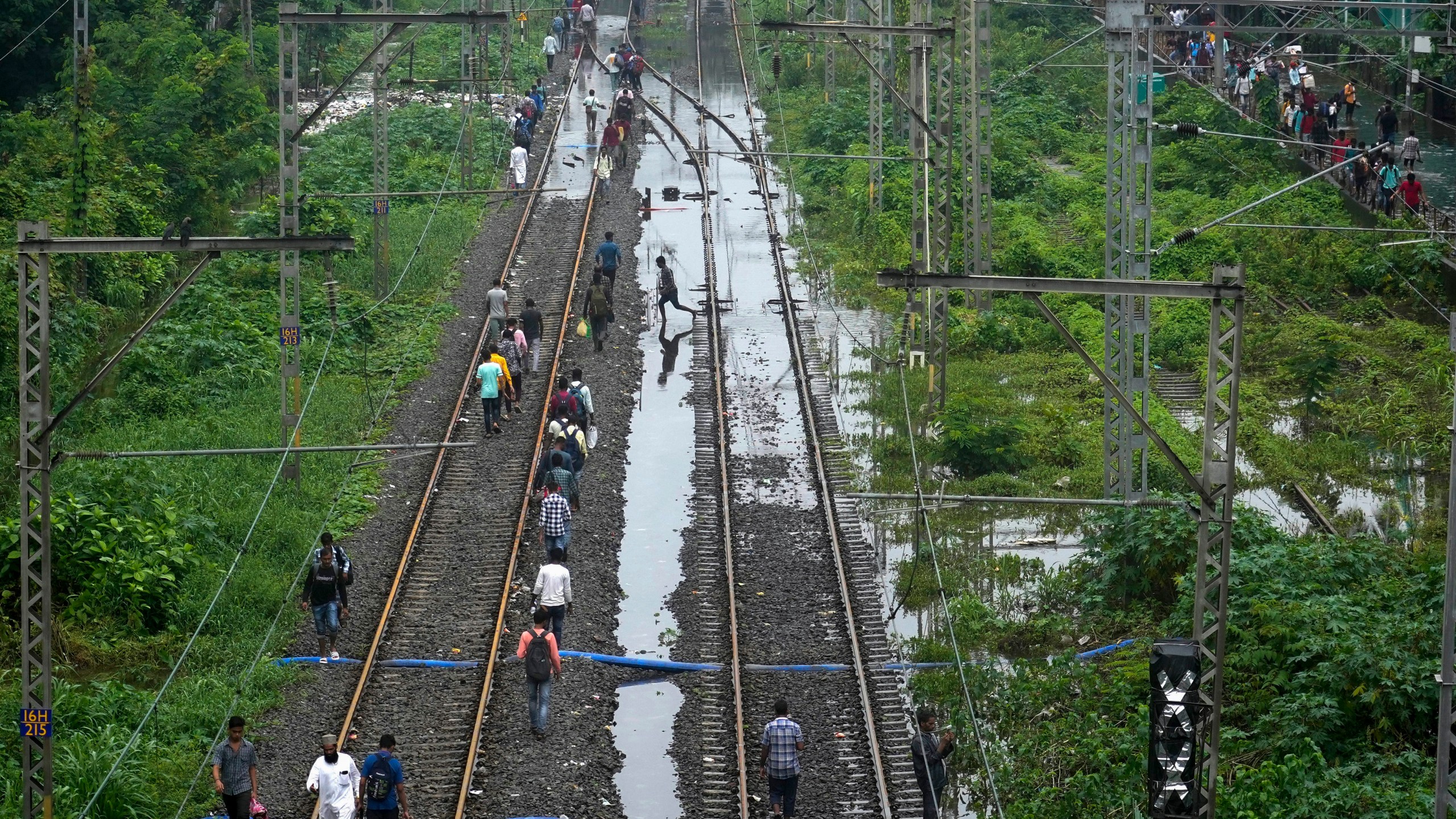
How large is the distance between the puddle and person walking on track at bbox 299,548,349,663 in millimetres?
3122

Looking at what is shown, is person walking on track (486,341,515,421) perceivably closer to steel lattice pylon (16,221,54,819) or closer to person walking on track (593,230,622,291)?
person walking on track (593,230,622,291)

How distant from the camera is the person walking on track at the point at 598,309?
29.7 m

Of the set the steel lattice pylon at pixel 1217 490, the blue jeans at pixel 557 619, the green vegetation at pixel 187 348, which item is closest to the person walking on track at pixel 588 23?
the green vegetation at pixel 187 348

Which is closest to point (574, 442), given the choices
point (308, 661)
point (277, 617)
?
point (277, 617)

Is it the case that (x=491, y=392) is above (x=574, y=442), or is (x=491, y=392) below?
above

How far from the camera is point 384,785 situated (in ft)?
48.0

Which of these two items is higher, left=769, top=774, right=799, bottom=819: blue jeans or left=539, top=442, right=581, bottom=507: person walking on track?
left=539, top=442, right=581, bottom=507: person walking on track

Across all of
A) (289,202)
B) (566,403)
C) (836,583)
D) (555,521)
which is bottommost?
(836,583)

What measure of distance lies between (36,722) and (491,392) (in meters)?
11.8

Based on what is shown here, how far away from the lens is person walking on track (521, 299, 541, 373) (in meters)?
28.0

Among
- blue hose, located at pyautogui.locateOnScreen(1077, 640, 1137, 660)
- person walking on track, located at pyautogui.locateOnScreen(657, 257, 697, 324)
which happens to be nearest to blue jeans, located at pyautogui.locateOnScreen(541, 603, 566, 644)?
blue hose, located at pyautogui.locateOnScreen(1077, 640, 1137, 660)

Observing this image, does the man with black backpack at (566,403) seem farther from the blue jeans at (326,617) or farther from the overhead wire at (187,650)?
the blue jeans at (326,617)

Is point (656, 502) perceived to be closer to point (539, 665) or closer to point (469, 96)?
point (539, 665)

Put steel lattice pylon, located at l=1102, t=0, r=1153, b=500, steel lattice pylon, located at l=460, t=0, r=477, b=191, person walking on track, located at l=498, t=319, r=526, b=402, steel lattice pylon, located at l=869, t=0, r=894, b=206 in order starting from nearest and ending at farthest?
steel lattice pylon, located at l=1102, t=0, r=1153, b=500
person walking on track, located at l=498, t=319, r=526, b=402
steel lattice pylon, located at l=869, t=0, r=894, b=206
steel lattice pylon, located at l=460, t=0, r=477, b=191
